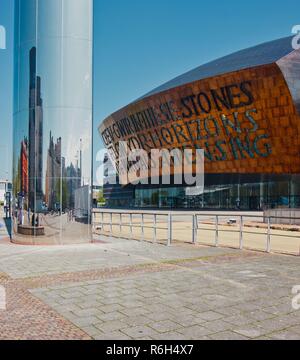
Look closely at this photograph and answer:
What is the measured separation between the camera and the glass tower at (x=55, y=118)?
13.5 metres

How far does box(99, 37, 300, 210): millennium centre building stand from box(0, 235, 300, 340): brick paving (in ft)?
98.5

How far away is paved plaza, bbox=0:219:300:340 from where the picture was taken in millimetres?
4977

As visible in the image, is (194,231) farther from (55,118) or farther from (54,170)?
(55,118)

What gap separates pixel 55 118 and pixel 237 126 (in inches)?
1239

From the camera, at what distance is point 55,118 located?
13664 mm

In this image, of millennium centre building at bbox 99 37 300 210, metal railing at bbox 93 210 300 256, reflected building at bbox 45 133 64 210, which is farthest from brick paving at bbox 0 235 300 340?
millennium centre building at bbox 99 37 300 210

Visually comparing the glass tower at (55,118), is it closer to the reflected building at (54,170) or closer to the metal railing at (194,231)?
the reflected building at (54,170)

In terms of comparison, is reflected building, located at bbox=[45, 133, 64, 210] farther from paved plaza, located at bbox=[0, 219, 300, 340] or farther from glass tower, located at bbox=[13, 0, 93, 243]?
paved plaza, located at bbox=[0, 219, 300, 340]

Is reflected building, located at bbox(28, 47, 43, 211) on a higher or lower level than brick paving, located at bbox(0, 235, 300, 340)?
higher

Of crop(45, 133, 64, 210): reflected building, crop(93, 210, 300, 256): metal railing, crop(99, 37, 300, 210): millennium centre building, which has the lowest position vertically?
crop(93, 210, 300, 256): metal railing

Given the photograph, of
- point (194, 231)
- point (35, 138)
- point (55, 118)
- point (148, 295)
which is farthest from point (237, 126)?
point (148, 295)

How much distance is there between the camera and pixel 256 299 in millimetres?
6473
